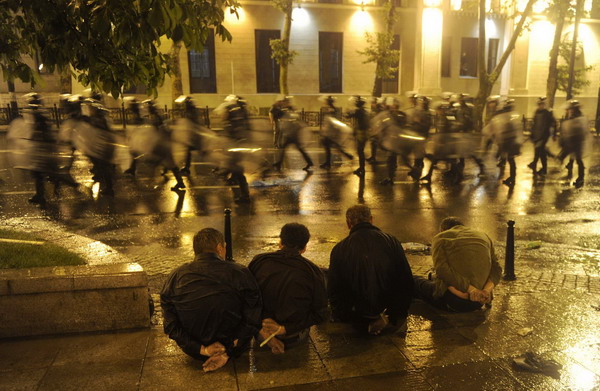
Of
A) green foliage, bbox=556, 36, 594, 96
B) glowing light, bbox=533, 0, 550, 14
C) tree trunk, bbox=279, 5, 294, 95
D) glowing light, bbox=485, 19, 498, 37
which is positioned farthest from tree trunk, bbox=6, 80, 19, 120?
glowing light, bbox=533, 0, 550, 14

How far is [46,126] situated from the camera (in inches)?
→ 453

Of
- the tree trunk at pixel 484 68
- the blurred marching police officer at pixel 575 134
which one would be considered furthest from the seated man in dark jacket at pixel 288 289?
A: the tree trunk at pixel 484 68

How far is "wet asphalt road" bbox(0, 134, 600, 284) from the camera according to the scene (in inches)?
337

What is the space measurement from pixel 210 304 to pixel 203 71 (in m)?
28.8

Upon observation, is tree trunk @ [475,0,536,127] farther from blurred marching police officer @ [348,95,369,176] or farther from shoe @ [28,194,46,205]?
shoe @ [28,194,46,205]

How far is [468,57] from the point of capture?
35.8 meters

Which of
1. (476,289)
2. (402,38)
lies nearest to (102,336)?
(476,289)

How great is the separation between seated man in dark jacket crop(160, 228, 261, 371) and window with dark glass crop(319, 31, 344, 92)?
98.0 ft

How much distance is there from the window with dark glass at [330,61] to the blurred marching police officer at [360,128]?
18424 millimetres

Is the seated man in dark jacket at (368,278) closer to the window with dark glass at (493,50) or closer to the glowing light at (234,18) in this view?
the glowing light at (234,18)

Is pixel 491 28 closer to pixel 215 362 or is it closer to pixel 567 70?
pixel 567 70

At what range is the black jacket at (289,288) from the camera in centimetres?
445

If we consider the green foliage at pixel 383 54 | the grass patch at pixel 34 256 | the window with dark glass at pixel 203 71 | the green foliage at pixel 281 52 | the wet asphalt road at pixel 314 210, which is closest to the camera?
the grass patch at pixel 34 256

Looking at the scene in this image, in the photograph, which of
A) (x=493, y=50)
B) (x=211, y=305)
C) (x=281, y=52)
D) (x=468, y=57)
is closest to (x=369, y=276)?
(x=211, y=305)
